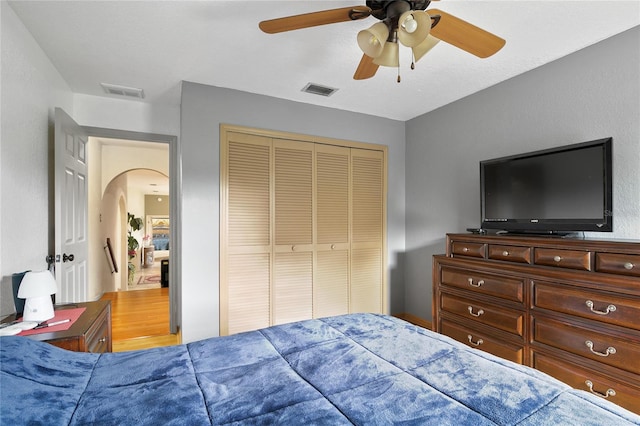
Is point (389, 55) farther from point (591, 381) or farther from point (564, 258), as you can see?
point (591, 381)

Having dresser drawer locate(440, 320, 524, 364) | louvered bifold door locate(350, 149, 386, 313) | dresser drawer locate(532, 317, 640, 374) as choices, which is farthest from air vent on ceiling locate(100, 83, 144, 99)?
dresser drawer locate(532, 317, 640, 374)

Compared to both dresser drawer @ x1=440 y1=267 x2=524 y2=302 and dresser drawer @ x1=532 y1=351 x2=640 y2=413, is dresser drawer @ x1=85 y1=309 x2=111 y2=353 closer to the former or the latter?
dresser drawer @ x1=440 y1=267 x2=524 y2=302

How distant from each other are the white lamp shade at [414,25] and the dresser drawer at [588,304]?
169 centimetres

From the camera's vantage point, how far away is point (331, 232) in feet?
12.0

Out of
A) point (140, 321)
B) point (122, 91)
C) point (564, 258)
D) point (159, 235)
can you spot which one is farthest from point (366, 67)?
point (159, 235)

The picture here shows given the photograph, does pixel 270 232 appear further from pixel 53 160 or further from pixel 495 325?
pixel 495 325

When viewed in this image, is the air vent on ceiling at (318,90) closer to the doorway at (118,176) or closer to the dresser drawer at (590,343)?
the doorway at (118,176)

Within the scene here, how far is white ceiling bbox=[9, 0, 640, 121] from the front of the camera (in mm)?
1936

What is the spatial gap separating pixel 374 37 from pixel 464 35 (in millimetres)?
462

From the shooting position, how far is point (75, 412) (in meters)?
0.94

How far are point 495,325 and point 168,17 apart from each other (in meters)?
3.01

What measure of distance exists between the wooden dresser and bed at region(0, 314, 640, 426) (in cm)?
99

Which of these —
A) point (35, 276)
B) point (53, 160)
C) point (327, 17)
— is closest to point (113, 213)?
point (53, 160)

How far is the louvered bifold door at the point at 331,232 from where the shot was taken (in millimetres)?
3590
